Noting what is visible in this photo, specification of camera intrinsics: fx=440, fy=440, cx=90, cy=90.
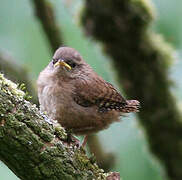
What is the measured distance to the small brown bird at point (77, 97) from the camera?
3.30 metres

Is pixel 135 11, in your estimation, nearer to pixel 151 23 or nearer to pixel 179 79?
pixel 151 23

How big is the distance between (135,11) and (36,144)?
8.27 ft

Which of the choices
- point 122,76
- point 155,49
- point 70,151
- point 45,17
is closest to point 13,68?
point 45,17

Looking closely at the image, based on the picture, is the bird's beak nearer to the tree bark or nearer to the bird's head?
the bird's head

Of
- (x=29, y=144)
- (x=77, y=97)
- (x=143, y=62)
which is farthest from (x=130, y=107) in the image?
(x=29, y=144)

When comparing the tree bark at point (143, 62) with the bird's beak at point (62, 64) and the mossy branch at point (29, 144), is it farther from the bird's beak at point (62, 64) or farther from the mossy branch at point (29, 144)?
the mossy branch at point (29, 144)

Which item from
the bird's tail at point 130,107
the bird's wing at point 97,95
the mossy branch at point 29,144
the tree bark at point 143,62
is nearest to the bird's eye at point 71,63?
the bird's wing at point 97,95

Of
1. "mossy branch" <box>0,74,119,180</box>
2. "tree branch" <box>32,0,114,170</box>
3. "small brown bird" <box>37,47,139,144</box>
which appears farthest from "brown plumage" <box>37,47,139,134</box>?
"tree branch" <box>32,0,114,170</box>

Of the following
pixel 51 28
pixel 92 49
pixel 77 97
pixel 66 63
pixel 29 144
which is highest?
pixel 92 49

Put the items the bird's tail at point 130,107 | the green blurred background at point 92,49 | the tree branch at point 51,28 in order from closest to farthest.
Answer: the bird's tail at point 130,107
the tree branch at point 51,28
the green blurred background at point 92,49

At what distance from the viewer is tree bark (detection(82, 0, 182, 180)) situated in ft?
14.6

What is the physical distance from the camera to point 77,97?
11.0 feet

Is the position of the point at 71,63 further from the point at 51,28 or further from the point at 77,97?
the point at 51,28

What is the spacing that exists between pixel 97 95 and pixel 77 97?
0.19 metres
